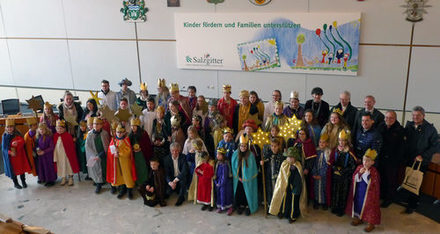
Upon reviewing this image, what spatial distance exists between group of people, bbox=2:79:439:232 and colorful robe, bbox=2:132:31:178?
0.7 inches

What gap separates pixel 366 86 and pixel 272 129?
124 inches

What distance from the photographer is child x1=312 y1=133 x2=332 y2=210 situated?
5.44 m

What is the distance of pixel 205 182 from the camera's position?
5828mm

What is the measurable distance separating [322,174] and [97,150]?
3.81 metres

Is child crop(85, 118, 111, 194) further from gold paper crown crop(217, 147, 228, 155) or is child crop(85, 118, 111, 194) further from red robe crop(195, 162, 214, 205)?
gold paper crown crop(217, 147, 228, 155)

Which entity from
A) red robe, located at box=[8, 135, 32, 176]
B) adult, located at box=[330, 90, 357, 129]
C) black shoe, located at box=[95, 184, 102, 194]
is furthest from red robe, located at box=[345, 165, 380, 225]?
red robe, located at box=[8, 135, 32, 176]

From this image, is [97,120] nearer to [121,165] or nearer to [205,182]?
[121,165]

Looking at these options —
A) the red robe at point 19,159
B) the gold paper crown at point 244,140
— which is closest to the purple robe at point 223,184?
the gold paper crown at point 244,140

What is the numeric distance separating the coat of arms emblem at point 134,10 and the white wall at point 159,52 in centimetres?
14

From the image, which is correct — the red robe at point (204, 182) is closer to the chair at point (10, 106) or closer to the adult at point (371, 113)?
the adult at point (371, 113)

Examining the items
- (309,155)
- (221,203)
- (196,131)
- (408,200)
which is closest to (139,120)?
(196,131)

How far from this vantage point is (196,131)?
599cm

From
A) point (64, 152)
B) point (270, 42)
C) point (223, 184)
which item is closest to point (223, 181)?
point (223, 184)

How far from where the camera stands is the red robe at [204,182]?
5727mm
